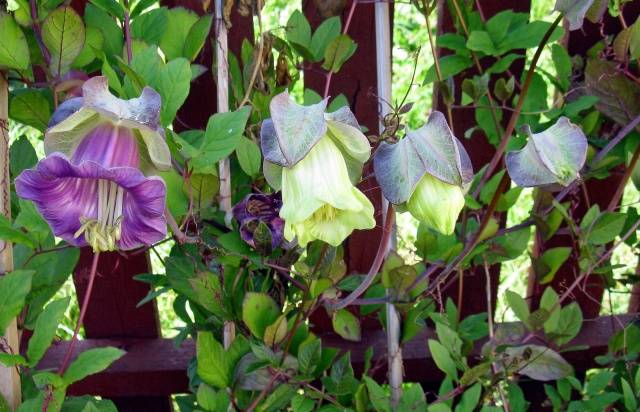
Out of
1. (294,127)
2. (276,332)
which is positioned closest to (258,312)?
(276,332)

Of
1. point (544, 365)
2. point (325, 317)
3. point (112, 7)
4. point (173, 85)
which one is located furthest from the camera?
point (325, 317)

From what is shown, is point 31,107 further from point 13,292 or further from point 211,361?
point 211,361

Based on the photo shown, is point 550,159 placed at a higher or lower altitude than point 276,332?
higher

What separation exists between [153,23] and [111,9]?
51 millimetres

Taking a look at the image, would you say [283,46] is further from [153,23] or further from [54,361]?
[54,361]

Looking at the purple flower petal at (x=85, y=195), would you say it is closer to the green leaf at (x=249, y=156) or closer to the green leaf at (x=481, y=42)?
the green leaf at (x=249, y=156)

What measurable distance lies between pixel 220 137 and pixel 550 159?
28 centimetres

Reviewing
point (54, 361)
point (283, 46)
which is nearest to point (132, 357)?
point (54, 361)

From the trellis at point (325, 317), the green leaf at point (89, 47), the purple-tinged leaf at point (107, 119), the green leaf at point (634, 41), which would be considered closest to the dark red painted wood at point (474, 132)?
the trellis at point (325, 317)

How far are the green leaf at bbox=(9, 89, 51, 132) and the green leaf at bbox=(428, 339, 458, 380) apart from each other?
512 mm

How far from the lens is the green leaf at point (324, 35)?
2.97 feet

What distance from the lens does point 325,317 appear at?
4.19 ft

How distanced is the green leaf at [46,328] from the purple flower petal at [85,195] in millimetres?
136

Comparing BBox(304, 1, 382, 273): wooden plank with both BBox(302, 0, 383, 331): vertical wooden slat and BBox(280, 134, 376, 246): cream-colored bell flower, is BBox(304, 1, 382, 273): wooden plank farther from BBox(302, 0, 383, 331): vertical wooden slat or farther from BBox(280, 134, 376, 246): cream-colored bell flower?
BBox(280, 134, 376, 246): cream-colored bell flower
